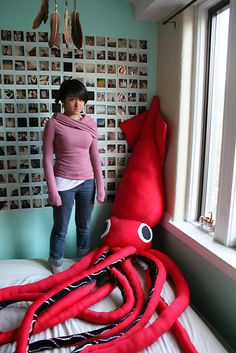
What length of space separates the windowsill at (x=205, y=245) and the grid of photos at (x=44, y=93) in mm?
612

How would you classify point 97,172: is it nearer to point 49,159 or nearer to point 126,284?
point 49,159

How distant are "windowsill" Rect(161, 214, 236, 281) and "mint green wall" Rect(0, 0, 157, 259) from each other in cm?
54

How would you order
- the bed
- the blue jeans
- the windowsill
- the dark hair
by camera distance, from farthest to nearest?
the blue jeans → the dark hair → the windowsill → the bed

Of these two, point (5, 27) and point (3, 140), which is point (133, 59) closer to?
point (5, 27)

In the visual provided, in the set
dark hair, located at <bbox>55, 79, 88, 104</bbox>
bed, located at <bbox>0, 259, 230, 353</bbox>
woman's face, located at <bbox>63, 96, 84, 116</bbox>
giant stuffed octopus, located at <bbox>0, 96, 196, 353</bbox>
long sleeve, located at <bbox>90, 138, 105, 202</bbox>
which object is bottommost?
bed, located at <bbox>0, 259, 230, 353</bbox>

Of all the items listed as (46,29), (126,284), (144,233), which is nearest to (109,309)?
(126,284)

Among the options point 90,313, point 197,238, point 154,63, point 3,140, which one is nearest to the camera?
point 90,313

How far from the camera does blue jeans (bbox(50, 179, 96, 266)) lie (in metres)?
1.67

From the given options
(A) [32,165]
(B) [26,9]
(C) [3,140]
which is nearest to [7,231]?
(A) [32,165]

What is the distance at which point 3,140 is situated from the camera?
5.84 ft

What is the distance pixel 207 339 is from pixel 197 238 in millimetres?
492

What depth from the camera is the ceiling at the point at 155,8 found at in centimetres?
155

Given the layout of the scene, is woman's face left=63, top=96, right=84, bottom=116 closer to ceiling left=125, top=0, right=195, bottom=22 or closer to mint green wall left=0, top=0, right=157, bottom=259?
mint green wall left=0, top=0, right=157, bottom=259

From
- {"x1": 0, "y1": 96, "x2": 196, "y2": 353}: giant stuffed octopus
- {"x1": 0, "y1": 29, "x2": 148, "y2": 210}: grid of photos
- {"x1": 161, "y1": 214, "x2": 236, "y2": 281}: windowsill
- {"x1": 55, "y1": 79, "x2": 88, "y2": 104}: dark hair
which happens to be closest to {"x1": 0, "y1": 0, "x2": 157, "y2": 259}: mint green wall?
{"x1": 0, "y1": 29, "x2": 148, "y2": 210}: grid of photos
